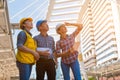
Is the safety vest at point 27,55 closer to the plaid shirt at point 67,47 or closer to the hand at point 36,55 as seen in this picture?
the hand at point 36,55

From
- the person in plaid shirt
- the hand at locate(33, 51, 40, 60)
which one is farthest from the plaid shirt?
the hand at locate(33, 51, 40, 60)

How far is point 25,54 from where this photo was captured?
250cm

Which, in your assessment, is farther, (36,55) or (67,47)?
(67,47)

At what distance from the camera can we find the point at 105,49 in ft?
159

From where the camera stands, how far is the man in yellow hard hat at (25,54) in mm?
2465

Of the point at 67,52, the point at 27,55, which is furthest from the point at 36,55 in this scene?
the point at 67,52

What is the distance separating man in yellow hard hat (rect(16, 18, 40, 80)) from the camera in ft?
8.09

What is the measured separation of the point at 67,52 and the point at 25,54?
449 mm

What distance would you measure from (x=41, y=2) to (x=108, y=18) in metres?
28.5

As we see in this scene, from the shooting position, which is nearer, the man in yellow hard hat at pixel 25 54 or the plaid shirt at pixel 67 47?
the man in yellow hard hat at pixel 25 54

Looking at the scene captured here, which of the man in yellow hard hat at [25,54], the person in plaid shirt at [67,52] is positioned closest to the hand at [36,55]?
the man in yellow hard hat at [25,54]

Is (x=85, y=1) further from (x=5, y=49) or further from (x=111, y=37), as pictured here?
(x=111, y=37)

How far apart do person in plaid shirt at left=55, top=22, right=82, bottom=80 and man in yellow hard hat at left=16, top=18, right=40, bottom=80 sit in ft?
1.01

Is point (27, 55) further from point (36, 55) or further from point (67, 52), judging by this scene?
point (67, 52)
